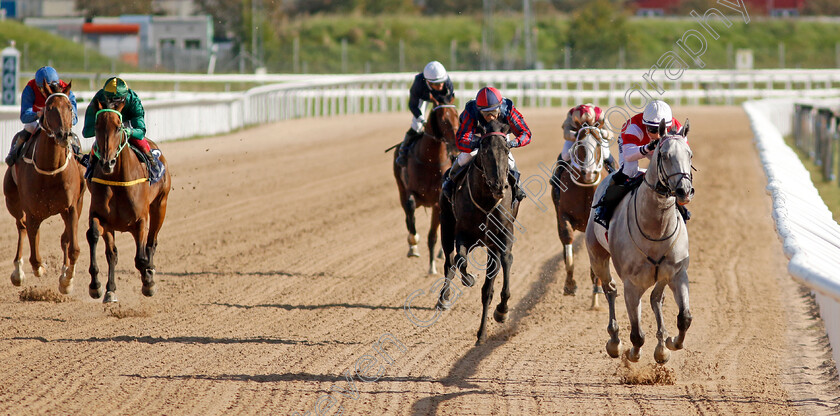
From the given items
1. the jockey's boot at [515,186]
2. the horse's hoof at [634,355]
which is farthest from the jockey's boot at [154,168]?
the horse's hoof at [634,355]

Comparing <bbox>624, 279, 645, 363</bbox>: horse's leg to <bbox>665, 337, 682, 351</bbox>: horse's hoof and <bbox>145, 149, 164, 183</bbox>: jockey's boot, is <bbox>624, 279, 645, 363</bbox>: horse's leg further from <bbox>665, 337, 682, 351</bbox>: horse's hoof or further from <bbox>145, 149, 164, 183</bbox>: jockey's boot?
<bbox>145, 149, 164, 183</bbox>: jockey's boot

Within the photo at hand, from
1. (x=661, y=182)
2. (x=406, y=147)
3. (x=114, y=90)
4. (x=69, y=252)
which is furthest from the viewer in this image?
(x=406, y=147)

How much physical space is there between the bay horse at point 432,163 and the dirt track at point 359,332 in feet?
2.01

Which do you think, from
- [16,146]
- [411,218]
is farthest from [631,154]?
[16,146]

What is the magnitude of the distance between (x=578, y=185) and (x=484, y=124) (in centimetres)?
191

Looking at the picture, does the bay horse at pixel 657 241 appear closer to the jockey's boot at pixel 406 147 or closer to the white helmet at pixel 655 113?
the white helmet at pixel 655 113

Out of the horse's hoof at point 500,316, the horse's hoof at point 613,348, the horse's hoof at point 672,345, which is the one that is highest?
the horse's hoof at point 672,345

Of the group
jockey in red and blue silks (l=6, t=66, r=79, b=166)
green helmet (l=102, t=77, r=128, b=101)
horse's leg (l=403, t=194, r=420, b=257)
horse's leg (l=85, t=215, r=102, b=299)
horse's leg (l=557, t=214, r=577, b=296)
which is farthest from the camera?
horse's leg (l=403, t=194, r=420, b=257)

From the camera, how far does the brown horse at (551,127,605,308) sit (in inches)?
338

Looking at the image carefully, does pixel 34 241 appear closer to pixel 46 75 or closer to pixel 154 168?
pixel 154 168

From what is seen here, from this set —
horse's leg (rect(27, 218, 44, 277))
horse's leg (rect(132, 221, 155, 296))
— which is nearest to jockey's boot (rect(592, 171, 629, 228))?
horse's leg (rect(132, 221, 155, 296))

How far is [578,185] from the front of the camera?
28.5ft

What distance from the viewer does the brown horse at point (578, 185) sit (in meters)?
8.58

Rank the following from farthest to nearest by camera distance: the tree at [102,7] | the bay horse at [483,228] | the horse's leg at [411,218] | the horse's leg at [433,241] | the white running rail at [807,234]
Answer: the tree at [102,7] → the horse's leg at [411,218] → the horse's leg at [433,241] → the bay horse at [483,228] → the white running rail at [807,234]
